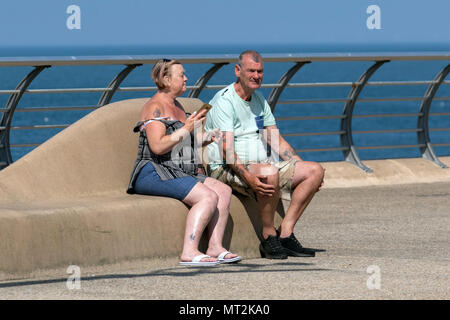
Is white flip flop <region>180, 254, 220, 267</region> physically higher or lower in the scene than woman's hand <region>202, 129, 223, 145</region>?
lower

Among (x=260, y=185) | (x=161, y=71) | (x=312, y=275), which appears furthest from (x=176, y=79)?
(x=312, y=275)

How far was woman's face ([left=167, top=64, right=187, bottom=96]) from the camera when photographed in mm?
6578

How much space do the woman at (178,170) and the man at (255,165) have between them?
134mm

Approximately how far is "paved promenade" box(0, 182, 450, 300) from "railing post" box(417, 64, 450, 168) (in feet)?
12.1

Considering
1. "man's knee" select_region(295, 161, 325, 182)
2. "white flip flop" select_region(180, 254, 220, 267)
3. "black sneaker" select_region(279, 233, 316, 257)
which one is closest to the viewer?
"white flip flop" select_region(180, 254, 220, 267)

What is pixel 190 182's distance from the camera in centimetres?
636

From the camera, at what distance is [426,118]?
473 inches

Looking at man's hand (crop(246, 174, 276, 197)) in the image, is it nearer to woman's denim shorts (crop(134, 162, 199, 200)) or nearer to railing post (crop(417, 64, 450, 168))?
woman's denim shorts (crop(134, 162, 199, 200))

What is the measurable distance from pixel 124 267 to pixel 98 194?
0.72 metres

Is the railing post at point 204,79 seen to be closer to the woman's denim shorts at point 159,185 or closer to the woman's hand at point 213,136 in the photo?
the woman's hand at point 213,136

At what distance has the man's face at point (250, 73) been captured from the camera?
675cm

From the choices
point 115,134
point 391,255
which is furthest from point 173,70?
point 391,255

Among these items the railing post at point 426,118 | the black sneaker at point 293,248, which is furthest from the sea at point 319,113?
the black sneaker at point 293,248

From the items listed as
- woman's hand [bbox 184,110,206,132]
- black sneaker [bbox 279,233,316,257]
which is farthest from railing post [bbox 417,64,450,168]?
woman's hand [bbox 184,110,206,132]
